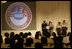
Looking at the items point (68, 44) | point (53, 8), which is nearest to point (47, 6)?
point (53, 8)

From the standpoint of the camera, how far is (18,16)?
9.40 metres

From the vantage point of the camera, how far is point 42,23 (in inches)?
369

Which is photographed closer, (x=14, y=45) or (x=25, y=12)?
(x=14, y=45)

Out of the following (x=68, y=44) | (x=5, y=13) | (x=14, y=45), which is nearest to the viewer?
(x=14, y=45)

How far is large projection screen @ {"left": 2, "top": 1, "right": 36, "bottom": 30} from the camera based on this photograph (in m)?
9.30

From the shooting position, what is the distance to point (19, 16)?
9.40m

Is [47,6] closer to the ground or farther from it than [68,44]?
farther from it

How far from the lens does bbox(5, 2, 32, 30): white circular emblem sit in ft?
30.6

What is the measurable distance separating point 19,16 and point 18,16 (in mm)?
73

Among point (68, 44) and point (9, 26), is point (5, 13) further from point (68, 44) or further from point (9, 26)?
point (68, 44)

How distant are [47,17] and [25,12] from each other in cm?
169

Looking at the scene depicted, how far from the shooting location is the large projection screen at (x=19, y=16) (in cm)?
930

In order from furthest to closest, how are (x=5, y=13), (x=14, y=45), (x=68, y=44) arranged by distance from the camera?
1. (x=5, y=13)
2. (x=68, y=44)
3. (x=14, y=45)

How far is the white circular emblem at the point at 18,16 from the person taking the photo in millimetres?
9336
